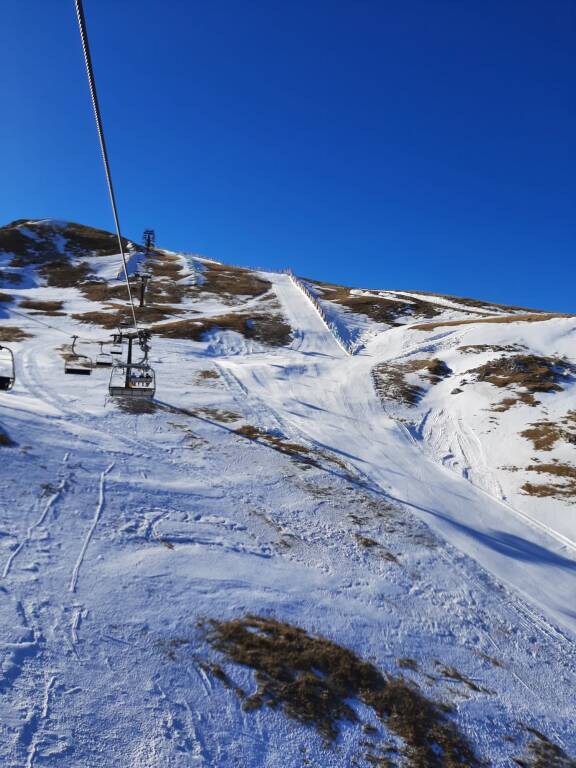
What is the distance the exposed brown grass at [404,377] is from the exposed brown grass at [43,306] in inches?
1722

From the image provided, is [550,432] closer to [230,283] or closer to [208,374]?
[208,374]

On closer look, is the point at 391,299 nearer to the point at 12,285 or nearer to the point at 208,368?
the point at 208,368

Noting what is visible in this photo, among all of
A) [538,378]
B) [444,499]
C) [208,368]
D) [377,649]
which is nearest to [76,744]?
[377,649]

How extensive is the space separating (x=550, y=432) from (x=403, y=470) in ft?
36.8

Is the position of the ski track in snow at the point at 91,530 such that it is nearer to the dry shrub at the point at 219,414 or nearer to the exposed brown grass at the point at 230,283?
the dry shrub at the point at 219,414

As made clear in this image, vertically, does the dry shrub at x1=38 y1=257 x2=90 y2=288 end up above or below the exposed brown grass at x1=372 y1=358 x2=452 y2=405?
above

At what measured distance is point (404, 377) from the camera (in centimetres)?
4031

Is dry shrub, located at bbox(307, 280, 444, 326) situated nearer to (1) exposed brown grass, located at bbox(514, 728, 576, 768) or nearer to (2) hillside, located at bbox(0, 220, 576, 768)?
(2) hillside, located at bbox(0, 220, 576, 768)

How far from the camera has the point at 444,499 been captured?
2170 cm

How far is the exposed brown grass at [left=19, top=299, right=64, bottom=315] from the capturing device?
197 ft

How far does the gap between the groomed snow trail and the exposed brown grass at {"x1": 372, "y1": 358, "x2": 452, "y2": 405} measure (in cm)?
115

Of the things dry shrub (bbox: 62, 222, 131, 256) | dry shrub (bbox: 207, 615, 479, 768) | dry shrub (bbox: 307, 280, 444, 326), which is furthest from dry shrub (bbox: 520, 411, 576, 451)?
dry shrub (bbox: 62, 222, 131, 256)

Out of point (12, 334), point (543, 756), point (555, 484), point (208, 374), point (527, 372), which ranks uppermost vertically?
point (527, 372)

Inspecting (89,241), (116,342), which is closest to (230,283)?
(89,241)
